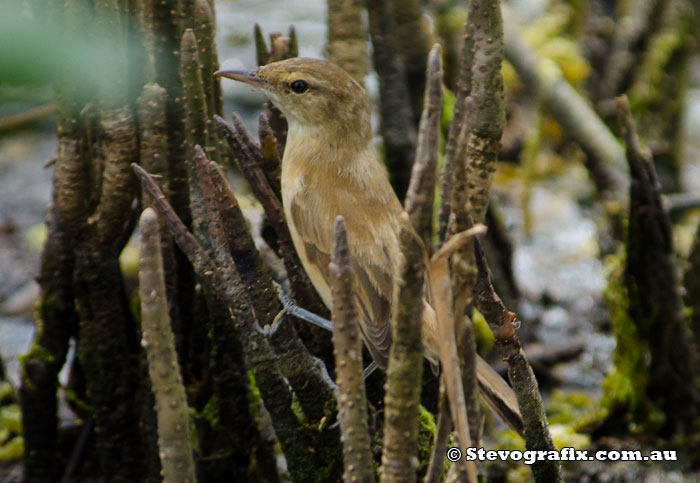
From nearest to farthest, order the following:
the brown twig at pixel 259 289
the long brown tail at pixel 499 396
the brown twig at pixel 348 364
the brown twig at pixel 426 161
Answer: the brown twig at pixel 426 161 → the brown twig at pixel 348 364 → the brown twig at pixel 259 289 → the long brown tail at pixel 499 396

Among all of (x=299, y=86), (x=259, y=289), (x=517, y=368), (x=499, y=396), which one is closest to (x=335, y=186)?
(x=299, y=86)

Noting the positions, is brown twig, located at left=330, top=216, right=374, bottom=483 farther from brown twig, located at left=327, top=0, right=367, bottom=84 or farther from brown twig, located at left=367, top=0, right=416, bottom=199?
brown twig, located at left=367, top=0, right=416, bottom=199

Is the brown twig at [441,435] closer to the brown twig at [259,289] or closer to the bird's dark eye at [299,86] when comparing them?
the brown twig at [259,289]

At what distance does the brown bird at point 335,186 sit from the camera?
287 centimetres

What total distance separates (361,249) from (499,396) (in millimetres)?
751

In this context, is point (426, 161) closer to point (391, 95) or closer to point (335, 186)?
A: point (335, 186)

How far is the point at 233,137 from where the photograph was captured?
2461mm

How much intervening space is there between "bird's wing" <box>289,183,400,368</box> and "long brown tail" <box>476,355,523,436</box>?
1.38 ft

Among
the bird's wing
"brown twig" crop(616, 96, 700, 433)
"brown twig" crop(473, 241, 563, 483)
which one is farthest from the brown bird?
"brown twig" crop(616, 96, 700, 433)

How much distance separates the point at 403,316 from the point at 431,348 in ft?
3.40

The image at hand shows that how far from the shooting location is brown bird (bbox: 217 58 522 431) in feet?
9.41

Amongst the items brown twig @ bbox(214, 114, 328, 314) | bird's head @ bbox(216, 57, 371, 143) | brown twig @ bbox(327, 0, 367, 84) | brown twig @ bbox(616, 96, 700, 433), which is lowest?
brown twig @ bbox(616, 96, 700, 433)

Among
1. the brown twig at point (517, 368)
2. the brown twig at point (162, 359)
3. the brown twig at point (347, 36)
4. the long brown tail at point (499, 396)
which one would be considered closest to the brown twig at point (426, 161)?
the brown twig at point (517, 368)

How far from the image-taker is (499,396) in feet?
8.15
